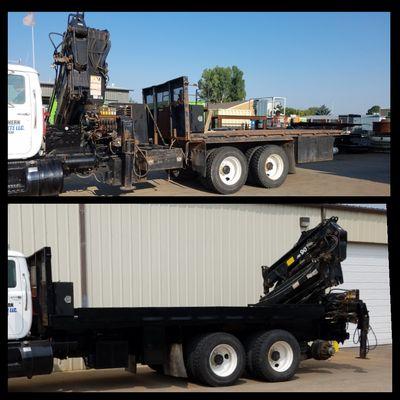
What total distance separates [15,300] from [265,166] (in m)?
6.27

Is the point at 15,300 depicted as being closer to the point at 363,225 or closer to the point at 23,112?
the point at 23,112

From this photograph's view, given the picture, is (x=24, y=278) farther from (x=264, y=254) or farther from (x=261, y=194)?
(x=264, y=254)

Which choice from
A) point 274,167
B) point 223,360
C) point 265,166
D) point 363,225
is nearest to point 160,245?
point 265,166

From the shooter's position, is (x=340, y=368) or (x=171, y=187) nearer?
(x=340, y=368)

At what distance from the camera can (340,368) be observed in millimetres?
10672

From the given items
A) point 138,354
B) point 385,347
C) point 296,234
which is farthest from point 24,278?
point 385,347

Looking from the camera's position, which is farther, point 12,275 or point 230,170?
point 230,170

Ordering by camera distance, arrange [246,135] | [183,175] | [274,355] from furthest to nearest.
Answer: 1. [183,175]
2. [246,135]
3. [274,355]

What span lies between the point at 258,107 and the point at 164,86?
8397mm

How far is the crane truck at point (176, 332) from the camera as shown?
25.5 ft

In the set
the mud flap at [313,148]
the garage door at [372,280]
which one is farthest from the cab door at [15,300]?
the garage door at [372,280]

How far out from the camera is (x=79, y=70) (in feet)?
37.9

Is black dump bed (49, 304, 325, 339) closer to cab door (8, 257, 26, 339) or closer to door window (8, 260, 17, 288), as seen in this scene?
cab door (8, 257, 26, 339)

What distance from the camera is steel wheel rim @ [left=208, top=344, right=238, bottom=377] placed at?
8.39 meters
